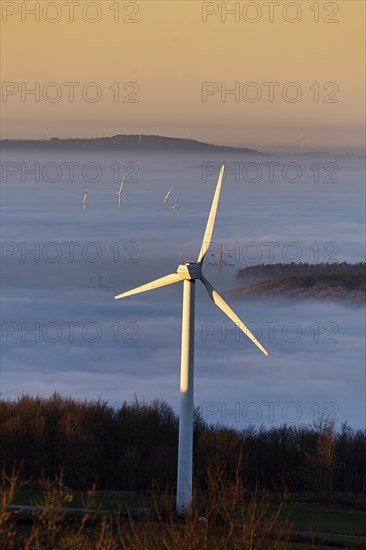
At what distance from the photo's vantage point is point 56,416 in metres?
61.2

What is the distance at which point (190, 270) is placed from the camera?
40125 millimetres

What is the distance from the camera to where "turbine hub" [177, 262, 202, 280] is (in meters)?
40.1

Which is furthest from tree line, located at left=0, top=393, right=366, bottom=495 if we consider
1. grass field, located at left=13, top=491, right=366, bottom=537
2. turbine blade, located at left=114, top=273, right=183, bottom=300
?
turbine blade, located at left=114, top=273, right=183, bottom=300

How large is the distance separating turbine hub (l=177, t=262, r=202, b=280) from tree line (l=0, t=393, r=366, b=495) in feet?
45.1

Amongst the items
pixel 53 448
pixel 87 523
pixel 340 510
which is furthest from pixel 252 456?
pixel 87 523

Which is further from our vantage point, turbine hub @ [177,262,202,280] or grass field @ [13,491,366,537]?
grass field @ [13,491,366,537]

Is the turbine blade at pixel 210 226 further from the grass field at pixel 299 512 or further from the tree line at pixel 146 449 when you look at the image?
the tree line at pixel 146 449

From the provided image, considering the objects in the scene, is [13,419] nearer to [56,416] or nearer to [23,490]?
[56,416]

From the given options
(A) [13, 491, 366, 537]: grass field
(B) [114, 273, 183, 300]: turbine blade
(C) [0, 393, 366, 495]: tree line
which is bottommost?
(A) [13, 491, 366, 537]: grass field

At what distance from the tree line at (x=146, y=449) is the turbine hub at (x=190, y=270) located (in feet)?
45.1

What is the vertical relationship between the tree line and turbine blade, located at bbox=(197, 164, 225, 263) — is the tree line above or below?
below

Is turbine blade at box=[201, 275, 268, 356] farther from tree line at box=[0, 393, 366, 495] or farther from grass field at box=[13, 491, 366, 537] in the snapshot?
tree line at box=[0, 393, 366, 495]

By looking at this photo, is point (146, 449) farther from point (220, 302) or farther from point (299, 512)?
point (220, 302)

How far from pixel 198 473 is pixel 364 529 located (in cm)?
1246
